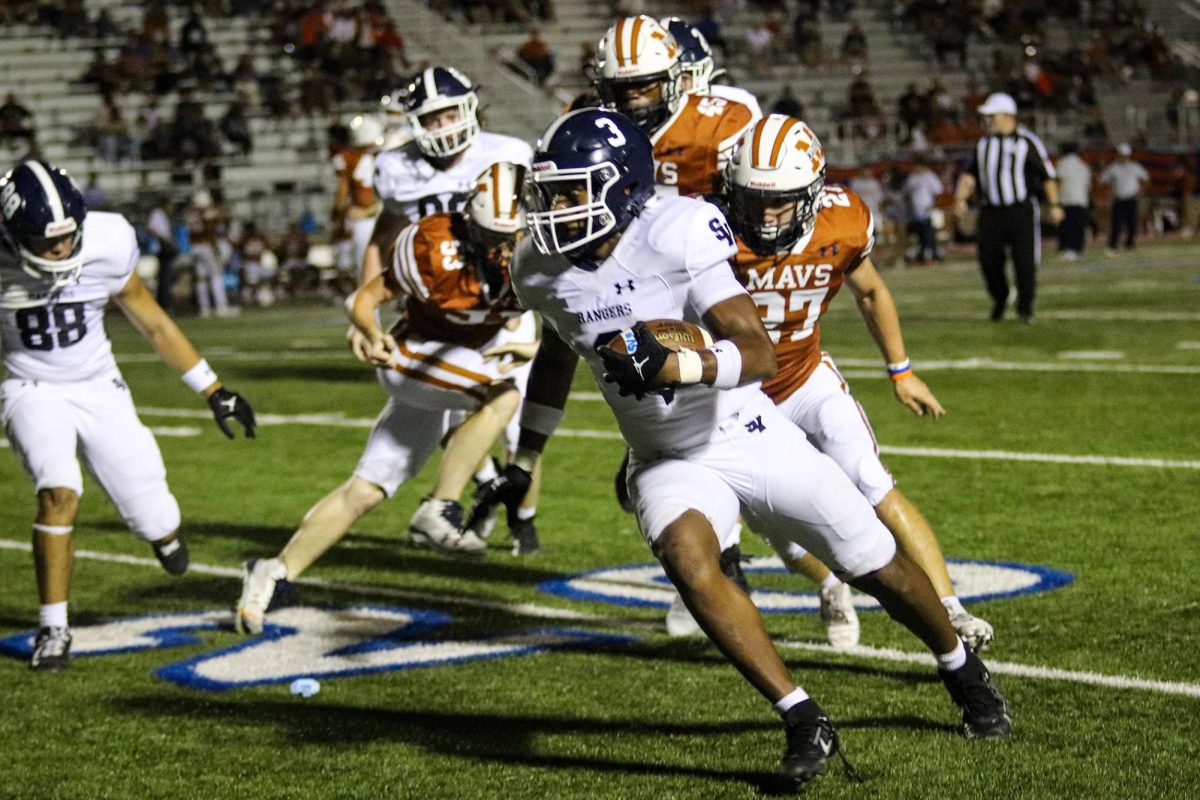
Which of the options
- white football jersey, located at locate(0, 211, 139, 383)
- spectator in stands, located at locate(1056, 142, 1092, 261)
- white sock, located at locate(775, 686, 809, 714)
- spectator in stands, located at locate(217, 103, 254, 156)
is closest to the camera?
white sock, located at locate(775, 686, 809, 714)

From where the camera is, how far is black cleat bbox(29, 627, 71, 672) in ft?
18.8

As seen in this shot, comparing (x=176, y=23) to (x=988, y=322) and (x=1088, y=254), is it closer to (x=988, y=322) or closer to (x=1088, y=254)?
(x=1088, y=254)

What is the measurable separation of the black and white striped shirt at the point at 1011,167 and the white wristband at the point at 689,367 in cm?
1109

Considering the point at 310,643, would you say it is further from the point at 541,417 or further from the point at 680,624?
the point at 541,417

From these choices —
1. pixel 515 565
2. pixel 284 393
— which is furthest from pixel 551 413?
pixel 284 393

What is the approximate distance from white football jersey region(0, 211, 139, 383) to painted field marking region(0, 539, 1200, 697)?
3.65 ft

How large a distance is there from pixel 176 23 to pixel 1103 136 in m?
14.6

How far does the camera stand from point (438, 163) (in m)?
7.90

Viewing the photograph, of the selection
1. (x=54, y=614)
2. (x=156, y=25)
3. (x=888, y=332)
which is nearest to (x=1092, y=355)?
(x=888, y=332)

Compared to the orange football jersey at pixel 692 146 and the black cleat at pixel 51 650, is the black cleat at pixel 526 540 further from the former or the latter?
the black cleat at pixel 51 650

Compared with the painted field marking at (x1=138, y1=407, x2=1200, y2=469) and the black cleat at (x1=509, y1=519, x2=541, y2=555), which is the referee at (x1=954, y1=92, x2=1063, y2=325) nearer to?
the painted field marking at (x1=138, y1=407, x2=1200, y2=469)

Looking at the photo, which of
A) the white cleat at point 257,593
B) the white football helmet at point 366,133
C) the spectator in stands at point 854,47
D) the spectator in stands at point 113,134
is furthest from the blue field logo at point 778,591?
the spectator in stands at point 854,47

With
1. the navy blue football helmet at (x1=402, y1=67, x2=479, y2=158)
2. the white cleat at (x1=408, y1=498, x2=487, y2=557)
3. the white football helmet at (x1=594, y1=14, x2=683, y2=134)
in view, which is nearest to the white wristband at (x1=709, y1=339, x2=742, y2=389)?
the white football helmet at (x1=594, y1=14, x2=683, y2=134)

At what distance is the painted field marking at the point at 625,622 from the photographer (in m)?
4.74
